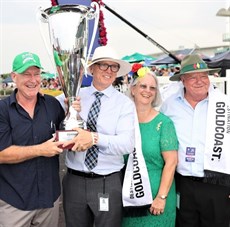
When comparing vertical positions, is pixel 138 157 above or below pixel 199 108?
below

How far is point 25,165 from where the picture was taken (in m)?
2.11

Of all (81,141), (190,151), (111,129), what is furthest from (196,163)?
(81,141)

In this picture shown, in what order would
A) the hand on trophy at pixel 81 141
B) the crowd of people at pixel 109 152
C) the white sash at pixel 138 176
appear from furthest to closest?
the white sash at pixel 138 176 < the crowd of people at pixel 109 152 < the hand on trophy at pixel 81 141

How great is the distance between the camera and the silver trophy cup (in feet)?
7.55

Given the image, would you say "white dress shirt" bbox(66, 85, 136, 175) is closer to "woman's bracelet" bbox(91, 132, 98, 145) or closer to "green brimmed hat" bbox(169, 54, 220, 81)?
"woman's bracelet" bbox(91, 132, 98, 145)

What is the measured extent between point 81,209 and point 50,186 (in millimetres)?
287

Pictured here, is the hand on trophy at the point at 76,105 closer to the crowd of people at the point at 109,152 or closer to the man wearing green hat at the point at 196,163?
the crowd of people at the point at 109,152

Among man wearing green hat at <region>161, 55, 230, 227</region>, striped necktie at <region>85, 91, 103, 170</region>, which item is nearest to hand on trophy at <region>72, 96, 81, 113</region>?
striped necktie at <region>85, 91, 103, 170</region>

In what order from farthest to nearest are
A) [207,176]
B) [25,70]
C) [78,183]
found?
[207,176] → [78,183] → [25,70]

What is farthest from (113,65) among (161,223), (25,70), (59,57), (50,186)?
(161,223)

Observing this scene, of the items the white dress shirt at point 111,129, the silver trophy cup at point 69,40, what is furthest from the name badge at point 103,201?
the silver trophy cup at point 69,40

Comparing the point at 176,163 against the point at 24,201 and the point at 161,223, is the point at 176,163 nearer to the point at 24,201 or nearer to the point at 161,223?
the point at 161,223

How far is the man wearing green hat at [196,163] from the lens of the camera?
8.18 feet

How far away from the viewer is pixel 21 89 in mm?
2096
